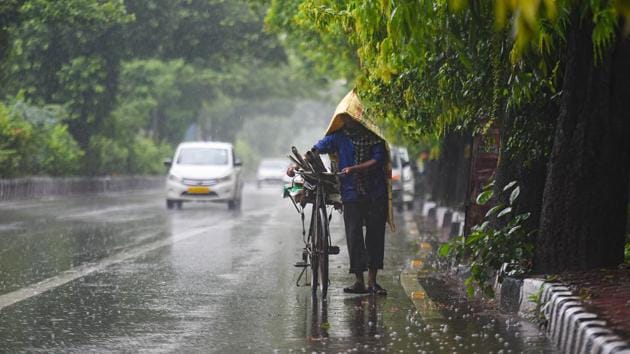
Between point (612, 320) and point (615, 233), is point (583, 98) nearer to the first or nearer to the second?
A: point (615, 233)

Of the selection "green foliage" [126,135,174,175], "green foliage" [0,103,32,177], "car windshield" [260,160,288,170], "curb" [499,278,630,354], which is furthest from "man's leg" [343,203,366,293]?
"car windshield" [260,160,288,170]

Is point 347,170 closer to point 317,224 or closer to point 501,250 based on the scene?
point 317,224

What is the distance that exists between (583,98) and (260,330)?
3.22 meters

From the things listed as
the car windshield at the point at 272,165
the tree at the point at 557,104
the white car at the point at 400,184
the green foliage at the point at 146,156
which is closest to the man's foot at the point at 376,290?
the tree at the point at 557,104

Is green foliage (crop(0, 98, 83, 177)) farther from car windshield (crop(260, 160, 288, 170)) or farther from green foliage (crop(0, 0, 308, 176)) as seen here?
car windshield (crop(260, 160, 288, 170))

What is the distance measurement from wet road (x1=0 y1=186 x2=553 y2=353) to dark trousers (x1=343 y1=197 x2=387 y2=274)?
14.3 inches

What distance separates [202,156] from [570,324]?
78.9ft

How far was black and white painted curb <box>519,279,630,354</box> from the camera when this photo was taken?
20.9ft

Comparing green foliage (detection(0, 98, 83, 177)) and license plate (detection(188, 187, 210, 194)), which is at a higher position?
green foliage (detection(0, 98, 83, 177))

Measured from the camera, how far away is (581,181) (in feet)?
30.1

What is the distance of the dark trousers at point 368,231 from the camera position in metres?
10.4

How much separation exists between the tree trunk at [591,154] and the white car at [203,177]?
66.3ft

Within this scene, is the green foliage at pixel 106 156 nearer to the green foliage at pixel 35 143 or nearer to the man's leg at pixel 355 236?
the green foliage at pixel 35 143

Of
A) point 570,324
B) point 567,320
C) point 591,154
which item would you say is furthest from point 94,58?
point 570,324
